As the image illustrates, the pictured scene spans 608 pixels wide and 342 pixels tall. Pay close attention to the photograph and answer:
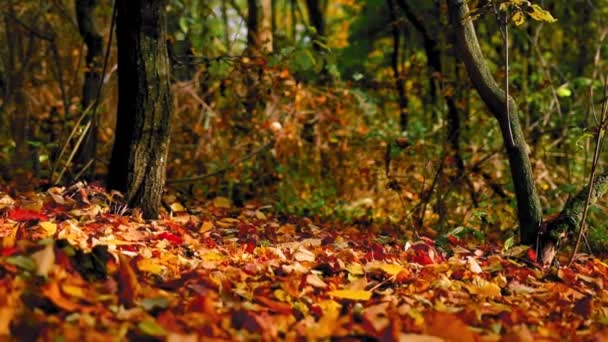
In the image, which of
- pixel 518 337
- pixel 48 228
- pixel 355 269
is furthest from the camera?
pixel 48 228

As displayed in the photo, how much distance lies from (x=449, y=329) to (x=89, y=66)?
4.52 meters

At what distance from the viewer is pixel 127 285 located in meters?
2.18

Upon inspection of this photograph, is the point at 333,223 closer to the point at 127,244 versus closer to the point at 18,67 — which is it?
the point at 127,244

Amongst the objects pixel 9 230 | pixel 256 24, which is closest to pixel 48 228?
pixel 9 230

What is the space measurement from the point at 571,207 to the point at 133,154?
259cm

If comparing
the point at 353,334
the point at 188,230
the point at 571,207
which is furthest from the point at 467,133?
the point at 353,334

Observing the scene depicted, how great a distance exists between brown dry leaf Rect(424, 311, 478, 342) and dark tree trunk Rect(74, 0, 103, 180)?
155 inches

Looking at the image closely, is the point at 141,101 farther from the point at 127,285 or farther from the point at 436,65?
the point at 436,65

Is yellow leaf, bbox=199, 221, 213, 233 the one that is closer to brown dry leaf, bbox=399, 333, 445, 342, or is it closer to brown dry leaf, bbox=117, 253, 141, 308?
brown dry leaf, bbox=117, 253, 141, 308

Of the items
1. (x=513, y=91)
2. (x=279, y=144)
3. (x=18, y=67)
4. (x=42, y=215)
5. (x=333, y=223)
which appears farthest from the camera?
(x=18, y=67)

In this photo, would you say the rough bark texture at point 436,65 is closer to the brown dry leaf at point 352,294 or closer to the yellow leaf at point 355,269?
the yellow leaf at point 355,269

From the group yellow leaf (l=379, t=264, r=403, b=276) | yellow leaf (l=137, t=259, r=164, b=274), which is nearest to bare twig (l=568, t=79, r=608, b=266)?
yellow leaf (l=379, t=264, r=403, b=276)

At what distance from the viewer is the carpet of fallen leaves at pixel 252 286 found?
1.95 m

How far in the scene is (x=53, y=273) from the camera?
2148 millimetres
